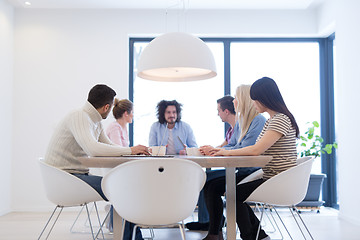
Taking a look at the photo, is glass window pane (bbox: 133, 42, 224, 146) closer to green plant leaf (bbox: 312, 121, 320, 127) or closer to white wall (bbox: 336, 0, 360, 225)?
green plant leaf (bbox: 312, 121, 320, 127)

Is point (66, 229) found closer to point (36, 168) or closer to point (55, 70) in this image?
point (36, 168)

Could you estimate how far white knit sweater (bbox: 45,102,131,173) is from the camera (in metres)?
2.62

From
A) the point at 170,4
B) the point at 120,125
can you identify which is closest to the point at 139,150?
the point at 120,125

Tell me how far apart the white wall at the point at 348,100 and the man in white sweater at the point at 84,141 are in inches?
99.6

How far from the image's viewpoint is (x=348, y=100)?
179 inches

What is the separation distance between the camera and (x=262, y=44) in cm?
594

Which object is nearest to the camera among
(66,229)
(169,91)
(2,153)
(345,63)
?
(66,229)

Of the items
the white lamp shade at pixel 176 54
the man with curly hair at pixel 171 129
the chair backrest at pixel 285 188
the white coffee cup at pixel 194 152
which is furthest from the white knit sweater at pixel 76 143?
the man with curly hair at pixel 171 129

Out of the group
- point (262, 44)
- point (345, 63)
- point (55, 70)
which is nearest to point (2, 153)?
point (55, 70)

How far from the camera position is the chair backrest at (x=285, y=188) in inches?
95.1

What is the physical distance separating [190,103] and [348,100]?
215 centimetres

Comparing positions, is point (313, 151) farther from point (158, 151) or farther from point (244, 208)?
point (158, 151)

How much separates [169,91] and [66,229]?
98.2 inches

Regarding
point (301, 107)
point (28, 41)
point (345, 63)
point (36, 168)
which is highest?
point (28, 41)
